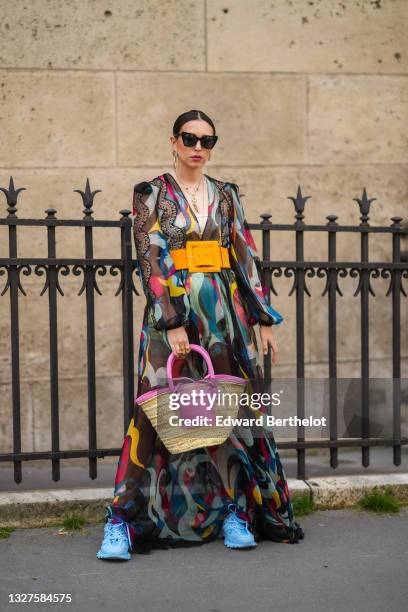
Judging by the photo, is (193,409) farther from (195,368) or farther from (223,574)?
(223,574)

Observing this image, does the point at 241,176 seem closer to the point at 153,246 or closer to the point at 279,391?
the point at 279,391

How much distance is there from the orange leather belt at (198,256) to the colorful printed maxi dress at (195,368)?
26 mm

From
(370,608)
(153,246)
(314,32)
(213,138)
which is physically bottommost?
(370,608)

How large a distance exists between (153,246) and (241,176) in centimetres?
253

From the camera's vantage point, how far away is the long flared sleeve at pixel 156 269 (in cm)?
426

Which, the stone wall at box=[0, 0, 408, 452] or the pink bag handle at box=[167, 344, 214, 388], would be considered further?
the stone wall at box=[0, 0, 408, 452]

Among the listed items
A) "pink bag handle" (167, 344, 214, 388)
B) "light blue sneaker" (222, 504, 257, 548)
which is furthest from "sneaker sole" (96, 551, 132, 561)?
"pink bag handle" (167, 344, 214, 388)

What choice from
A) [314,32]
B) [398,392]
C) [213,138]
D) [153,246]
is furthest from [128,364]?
[314,32]

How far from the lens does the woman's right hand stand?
4270 millimetres

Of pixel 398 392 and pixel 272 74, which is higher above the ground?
pixel 272 74

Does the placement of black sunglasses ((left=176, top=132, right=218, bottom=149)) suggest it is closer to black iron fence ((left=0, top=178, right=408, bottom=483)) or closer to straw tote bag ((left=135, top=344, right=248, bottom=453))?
black iron fence ((left=0, top=178, right=408, bottom=483))

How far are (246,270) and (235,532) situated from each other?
118 centimetres

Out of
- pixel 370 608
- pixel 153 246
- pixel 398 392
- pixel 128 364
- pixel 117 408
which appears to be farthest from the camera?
pixel 117 408

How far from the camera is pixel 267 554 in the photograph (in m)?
4.38
